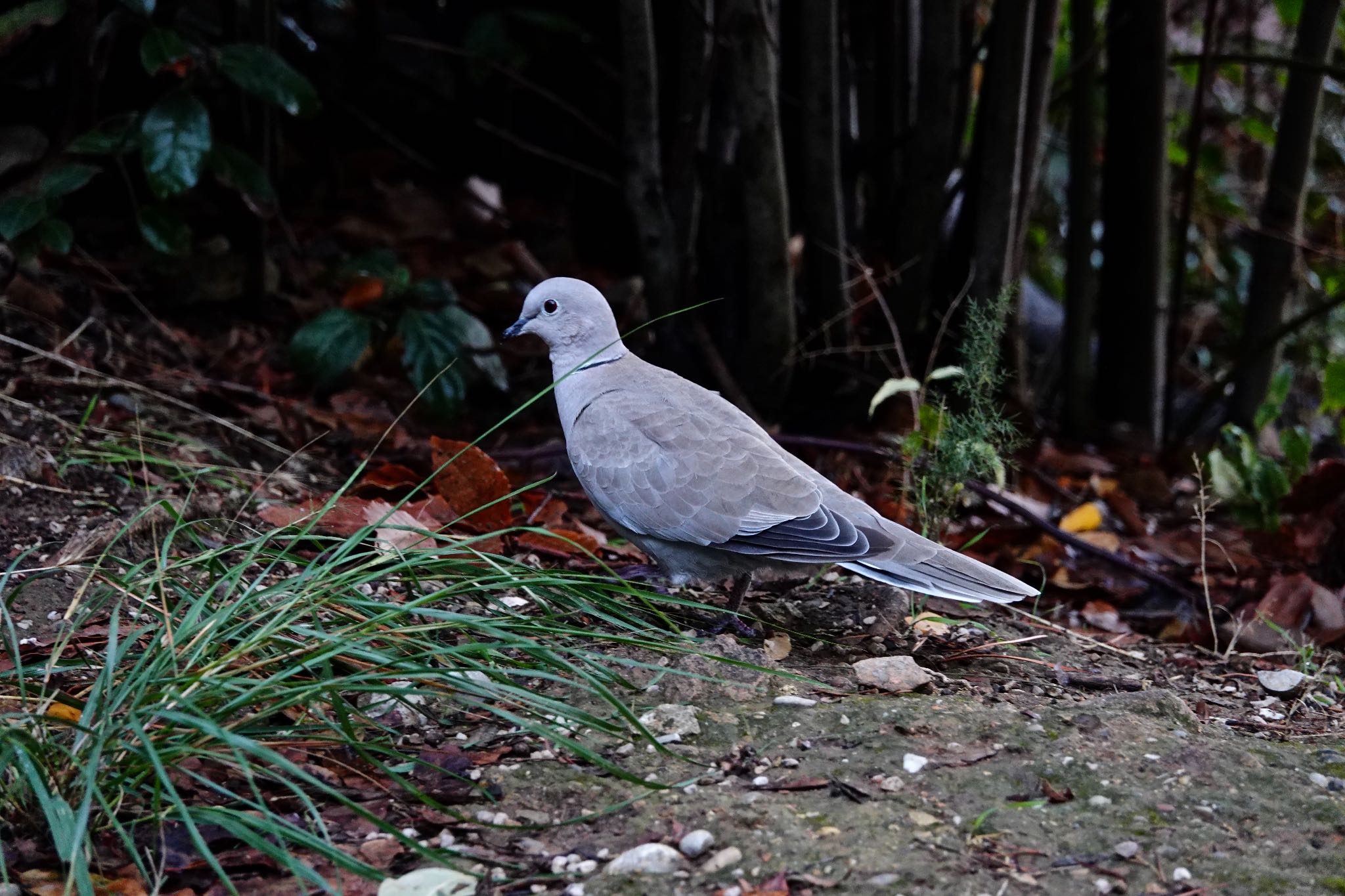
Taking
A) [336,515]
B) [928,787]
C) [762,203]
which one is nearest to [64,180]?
[336,515]

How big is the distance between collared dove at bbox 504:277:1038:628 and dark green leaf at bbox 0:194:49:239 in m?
1.86

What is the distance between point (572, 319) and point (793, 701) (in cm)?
146

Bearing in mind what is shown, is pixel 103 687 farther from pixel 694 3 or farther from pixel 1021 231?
pixel 1021 231

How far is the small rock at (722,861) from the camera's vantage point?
1988mm

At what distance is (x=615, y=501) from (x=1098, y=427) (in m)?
3.36

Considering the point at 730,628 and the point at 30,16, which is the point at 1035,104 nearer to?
the point at 730,628

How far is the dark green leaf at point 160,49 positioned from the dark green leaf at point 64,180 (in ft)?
1.35

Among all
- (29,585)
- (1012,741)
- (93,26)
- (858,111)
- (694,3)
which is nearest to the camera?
(1012,741)

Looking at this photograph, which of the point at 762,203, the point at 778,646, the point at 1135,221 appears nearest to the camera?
the point at 778,646

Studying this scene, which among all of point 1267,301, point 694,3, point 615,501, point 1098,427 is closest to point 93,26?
point 694,3

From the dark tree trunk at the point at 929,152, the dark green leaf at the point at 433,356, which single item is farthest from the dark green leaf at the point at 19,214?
the dark tree trunk at the point at 929,152

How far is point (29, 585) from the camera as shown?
288 centimetres

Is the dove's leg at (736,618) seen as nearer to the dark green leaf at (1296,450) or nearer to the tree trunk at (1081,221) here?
the dark green leaf at (1296,450)

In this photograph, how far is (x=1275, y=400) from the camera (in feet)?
15.9
